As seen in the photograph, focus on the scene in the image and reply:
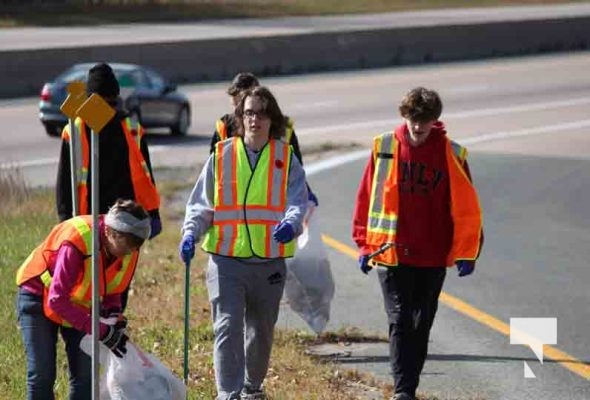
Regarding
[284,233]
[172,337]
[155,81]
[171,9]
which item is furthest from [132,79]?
[171,9]

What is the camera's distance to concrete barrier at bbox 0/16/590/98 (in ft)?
115

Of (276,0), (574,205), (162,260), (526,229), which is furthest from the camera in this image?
(276,0)

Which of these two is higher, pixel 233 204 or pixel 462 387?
pixel 233 204

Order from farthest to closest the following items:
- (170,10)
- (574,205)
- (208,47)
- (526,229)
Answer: (170,10), (208,47), (574,205), (526,229)

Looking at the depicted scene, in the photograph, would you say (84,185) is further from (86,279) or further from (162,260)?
(162,260)

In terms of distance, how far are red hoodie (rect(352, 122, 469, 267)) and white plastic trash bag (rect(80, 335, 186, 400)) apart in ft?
6.25

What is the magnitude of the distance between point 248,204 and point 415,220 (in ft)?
3.11

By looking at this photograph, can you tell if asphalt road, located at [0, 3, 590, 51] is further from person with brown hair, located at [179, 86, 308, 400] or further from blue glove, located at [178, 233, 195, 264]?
blue glove, located at [178, 233, 195, 264]

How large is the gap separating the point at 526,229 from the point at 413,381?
792 centimetres

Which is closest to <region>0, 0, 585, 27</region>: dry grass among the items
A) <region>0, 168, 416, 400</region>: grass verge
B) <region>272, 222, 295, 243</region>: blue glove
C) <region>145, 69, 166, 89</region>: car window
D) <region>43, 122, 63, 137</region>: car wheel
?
<region>145, 69, 166, 89</region>: car window

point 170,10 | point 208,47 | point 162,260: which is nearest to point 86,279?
point 162,260

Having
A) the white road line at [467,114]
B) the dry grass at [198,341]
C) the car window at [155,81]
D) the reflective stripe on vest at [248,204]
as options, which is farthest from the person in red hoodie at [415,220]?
the car window at [155,81]

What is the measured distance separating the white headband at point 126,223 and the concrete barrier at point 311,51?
2733cm

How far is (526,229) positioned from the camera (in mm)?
16656
